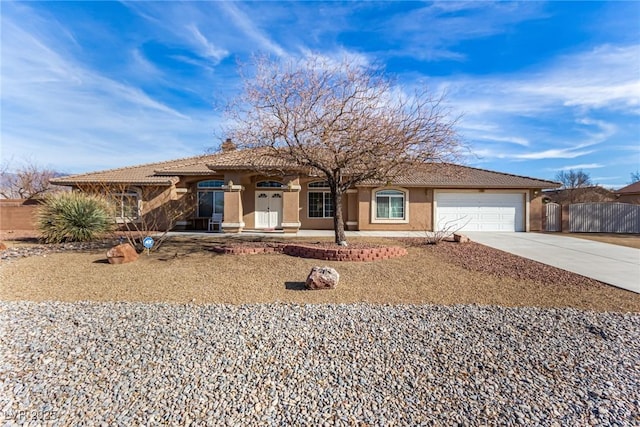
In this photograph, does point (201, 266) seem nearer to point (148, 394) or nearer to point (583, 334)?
point (148, 394)

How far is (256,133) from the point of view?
1020cm

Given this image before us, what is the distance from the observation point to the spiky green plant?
41.6ft

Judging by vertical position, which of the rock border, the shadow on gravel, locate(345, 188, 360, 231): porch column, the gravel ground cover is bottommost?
the gravel ground cover

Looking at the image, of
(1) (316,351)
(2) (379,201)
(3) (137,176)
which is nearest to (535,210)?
(2) (379,201)

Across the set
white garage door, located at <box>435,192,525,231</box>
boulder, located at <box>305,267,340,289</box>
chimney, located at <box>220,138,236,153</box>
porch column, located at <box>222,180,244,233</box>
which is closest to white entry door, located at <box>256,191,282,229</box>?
porch column, located at <box>222,180,244,233</box>

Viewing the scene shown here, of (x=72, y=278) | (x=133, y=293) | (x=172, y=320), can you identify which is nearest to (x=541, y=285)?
(x=172, y=320)

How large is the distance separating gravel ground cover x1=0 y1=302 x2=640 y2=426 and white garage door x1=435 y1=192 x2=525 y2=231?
14049 mm

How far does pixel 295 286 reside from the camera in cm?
716

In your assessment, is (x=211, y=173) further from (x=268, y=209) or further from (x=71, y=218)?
(x=71, y=218)

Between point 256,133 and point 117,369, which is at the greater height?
point 256,133

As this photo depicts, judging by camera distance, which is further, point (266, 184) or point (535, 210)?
point (535, 210)

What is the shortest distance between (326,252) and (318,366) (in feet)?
19.7

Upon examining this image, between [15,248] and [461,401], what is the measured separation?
15.1m

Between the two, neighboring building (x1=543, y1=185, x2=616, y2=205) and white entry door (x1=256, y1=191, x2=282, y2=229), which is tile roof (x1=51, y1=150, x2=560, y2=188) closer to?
white entry door (x1=256, y1=191, x2=282, y2=229)
